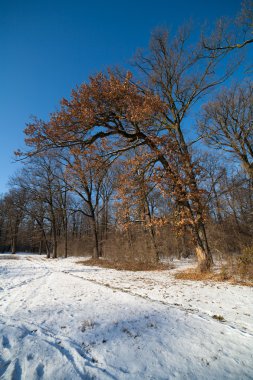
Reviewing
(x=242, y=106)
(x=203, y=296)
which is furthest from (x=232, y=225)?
(x=203, y=296)

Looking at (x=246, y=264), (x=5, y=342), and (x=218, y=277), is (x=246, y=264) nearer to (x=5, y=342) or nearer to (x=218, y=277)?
(x=218, y=277)

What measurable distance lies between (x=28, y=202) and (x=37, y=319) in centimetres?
2963

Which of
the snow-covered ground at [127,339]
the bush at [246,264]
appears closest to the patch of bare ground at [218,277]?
the bush at [246,264]

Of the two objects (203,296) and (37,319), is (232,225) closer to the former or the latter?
(203,296)

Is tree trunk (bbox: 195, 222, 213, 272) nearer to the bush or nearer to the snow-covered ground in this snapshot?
the bush

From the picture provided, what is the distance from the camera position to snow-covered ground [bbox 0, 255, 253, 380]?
2104mm

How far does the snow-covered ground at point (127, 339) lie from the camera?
82.8 inches

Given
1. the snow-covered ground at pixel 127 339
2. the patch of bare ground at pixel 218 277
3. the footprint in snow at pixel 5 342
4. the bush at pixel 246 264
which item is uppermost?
the bush at pixel 246 264

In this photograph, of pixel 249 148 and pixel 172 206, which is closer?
pixel 172 206

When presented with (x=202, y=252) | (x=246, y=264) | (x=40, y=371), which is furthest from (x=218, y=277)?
(x=40, y=371)

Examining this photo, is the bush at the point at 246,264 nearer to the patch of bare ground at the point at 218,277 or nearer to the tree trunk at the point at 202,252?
the patch of bare ground at the point at 218,277

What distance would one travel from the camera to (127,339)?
2.80 meters

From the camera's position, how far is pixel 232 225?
1534 cm

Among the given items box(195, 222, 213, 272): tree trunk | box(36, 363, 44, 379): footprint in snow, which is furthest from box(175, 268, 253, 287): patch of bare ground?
box(36, 363, 44, 379): footprint in snow
